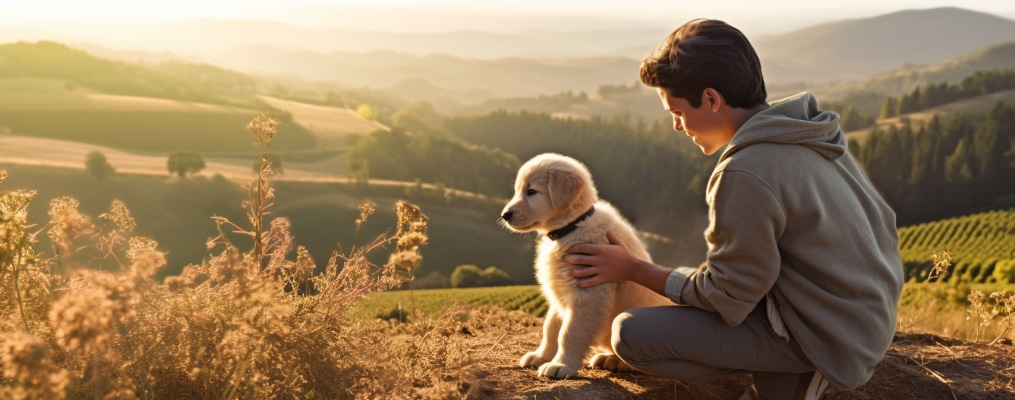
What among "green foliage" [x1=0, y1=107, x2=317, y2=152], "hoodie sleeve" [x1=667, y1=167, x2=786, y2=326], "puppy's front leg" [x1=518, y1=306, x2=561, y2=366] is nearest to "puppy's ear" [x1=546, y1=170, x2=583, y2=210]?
"puppy's front leg" [x1=518, y1=306, x2=561, y2=366]

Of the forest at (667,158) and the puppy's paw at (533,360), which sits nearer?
the puppy's paw at (533,360)

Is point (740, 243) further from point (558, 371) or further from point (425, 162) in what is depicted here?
point (425, 162)

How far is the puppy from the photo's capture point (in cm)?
441

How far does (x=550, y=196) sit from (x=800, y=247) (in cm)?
157

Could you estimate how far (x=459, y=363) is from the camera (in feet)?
15.3

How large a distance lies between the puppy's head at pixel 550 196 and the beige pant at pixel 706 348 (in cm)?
81

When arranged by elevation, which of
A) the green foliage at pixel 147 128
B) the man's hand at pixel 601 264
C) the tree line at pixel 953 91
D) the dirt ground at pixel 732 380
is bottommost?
the tree line at pixel 953 91

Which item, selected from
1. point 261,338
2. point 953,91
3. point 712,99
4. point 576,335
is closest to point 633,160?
point 953,91

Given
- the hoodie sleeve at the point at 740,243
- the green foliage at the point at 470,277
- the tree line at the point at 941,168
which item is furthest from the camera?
the tree line at the point at 941,168

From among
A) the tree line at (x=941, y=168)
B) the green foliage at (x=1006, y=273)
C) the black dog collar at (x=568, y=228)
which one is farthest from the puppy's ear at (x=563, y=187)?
the tree line at (x=941, y=168)

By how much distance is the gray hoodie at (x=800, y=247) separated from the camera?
3.40 metres

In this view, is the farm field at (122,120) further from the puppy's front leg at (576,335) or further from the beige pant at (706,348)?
the beige pant at (706,348)

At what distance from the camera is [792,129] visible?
3518mm

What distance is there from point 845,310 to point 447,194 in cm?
9995
